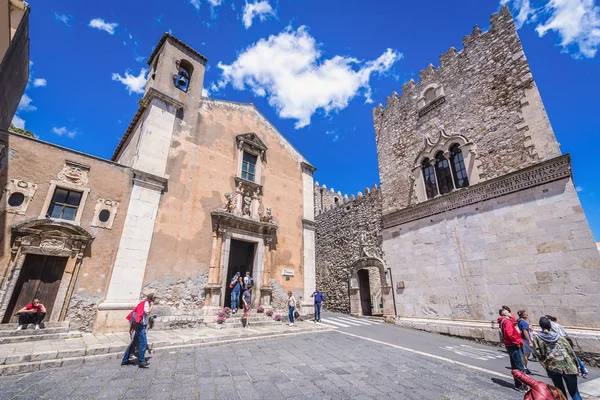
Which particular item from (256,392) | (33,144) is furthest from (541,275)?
(33,144)

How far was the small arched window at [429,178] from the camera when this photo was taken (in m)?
12.1

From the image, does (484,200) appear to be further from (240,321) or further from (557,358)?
(240,321)

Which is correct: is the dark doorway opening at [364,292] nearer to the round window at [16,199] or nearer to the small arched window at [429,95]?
the small arched window at [429,95]

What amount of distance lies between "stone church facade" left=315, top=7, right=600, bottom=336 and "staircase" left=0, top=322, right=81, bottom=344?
11873 mm

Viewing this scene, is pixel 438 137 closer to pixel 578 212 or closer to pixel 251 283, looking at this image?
pixel 578 212

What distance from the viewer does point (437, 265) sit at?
1098cm

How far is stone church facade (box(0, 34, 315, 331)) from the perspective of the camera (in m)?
7.09

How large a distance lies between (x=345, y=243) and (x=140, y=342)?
50.1 feet

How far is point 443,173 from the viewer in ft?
38.9

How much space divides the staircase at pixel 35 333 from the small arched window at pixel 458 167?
45.9 feet

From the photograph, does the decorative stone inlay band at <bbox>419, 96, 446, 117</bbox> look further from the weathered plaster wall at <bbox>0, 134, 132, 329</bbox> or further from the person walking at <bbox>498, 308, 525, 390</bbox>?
the weathered plaster wall at <bbox>0, 134, 132, 329</bbox>

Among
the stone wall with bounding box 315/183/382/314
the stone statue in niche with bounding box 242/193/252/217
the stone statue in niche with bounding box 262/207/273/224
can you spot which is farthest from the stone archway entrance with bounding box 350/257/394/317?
the stone statue in niche with bounding box 242/193/252/217

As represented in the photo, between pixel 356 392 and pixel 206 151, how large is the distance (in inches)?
392

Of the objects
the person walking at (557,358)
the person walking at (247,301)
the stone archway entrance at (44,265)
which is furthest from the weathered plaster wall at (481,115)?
the stone archway entrance at (44,265)
